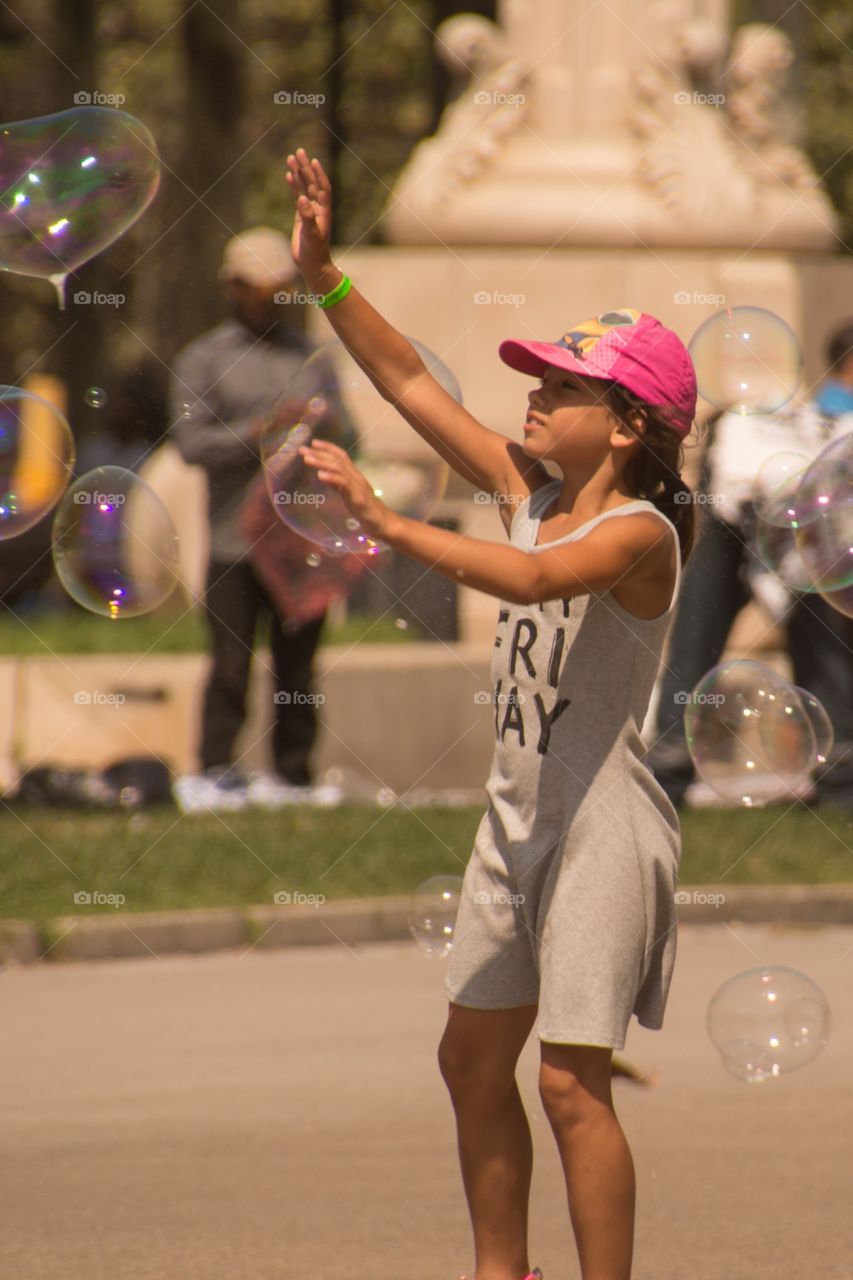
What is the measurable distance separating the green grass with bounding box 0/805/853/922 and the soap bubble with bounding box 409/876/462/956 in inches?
90.6

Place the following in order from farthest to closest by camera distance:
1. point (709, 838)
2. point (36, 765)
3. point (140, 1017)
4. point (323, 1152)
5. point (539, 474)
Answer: point (36, 765)
point (709, 838)
point (140, 1017)
point (323, 1152)
point (539, 474)

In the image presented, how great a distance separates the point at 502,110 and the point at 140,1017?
599cm

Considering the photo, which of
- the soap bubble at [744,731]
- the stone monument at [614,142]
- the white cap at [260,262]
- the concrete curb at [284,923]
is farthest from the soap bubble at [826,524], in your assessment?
the stone monument at [614,142]

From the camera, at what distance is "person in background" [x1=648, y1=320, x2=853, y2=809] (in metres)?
6.33

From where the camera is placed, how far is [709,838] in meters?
8.11

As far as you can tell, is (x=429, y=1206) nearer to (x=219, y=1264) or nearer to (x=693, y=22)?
(x=219, y=1264)

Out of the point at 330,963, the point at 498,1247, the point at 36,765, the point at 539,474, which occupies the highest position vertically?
the point at 539,474

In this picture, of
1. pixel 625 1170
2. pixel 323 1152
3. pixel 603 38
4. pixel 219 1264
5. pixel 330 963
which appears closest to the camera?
pixel 625 1170

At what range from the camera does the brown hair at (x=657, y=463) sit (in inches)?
141

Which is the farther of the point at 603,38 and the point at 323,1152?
the point at 603,38

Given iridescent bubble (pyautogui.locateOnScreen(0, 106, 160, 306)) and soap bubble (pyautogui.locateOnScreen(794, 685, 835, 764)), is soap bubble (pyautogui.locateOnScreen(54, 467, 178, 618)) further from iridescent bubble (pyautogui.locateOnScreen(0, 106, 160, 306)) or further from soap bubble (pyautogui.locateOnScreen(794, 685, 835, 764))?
soap bubble (pyautogui.locateOnScreen(794, 685, 835, 764))

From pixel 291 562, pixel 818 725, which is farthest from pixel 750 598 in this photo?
pixel 818 725

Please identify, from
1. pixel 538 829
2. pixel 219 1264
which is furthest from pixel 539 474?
pixel 219 1264

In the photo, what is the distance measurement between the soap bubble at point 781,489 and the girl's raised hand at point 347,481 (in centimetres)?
219
